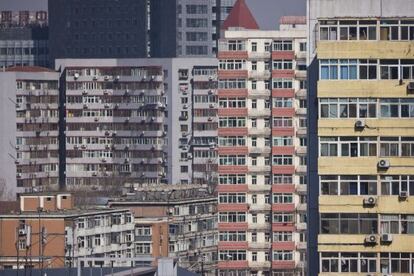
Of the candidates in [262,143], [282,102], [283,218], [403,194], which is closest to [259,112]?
[282,102]

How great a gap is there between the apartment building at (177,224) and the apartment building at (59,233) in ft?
5.88

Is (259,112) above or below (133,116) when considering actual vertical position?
below

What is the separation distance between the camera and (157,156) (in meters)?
171

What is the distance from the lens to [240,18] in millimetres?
168750

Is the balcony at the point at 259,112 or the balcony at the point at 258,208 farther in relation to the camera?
the balcony at the point at 259,112

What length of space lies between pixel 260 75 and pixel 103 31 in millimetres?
96529

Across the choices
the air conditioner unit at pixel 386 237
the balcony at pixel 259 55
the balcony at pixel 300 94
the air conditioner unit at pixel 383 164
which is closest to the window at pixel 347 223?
the air conditioner unit at pixel 386 237

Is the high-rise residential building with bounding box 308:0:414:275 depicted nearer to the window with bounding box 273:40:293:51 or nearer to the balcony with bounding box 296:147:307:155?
the balcony with bounding box 296:147:307:155

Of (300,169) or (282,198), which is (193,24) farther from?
(300,169)

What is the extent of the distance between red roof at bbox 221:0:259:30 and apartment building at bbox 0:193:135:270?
5108cm

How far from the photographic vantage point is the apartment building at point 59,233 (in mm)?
98000

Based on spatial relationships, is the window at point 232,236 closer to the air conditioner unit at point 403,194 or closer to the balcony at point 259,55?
the balcony at point 259,55

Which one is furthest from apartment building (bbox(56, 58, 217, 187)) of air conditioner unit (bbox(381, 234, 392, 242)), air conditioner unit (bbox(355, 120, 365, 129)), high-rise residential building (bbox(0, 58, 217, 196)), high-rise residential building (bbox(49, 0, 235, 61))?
air conditioner unit (bbox(381, 234, 392, 242))

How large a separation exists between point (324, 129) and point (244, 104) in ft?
167
